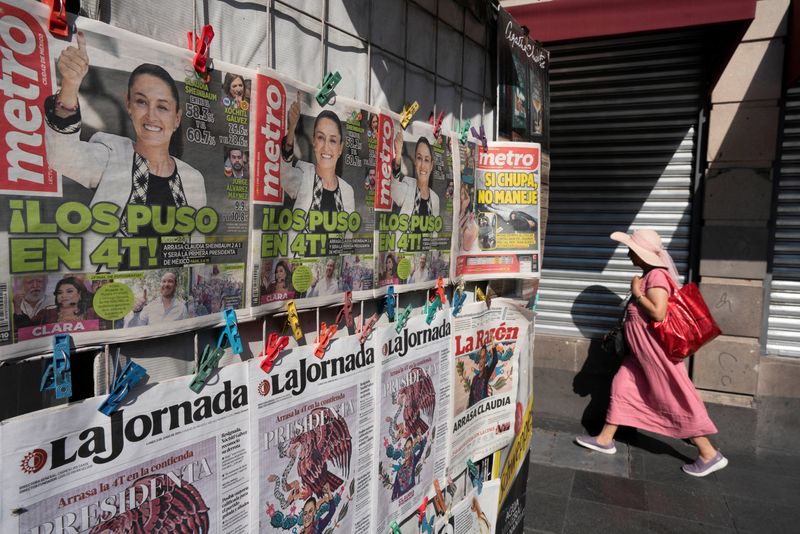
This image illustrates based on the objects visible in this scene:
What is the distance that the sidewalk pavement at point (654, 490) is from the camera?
420cm

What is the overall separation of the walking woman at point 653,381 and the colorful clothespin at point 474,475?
2.89m

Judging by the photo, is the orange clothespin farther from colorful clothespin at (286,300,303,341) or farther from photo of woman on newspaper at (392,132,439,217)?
photo of woman on newspaper at (392,132,439,217)

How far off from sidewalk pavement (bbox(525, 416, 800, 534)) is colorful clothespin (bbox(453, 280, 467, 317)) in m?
2.50

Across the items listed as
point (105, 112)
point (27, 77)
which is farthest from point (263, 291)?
point (27, 77)

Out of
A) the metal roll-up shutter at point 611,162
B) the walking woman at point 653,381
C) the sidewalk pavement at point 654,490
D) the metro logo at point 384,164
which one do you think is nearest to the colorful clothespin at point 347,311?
the metro logo at point 384,164

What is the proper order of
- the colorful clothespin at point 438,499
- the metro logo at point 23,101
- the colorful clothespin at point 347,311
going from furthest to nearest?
the colorful clothespin at point 438,499, the colorful clothespin at point 347,311, the metro logo at point 23,101

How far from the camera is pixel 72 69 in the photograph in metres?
1.04

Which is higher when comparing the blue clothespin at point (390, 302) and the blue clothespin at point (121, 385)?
the blue clothespin at point (390, 302)

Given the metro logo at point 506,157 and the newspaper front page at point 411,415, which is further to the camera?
the metro logo at point 506,157

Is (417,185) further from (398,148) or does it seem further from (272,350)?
(272,350)

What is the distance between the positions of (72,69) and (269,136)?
18.9 inches

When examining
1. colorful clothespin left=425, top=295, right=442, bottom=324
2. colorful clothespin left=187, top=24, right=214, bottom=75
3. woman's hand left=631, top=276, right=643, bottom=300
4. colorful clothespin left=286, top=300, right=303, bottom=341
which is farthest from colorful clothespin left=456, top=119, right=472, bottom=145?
woman's hand left=631, top=276, right=643, bottom=300

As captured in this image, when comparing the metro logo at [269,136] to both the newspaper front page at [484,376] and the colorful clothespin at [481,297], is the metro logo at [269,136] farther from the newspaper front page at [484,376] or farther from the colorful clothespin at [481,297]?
the colorful clothespin at [481,297]

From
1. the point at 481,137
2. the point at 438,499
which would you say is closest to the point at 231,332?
the point at 438,499
